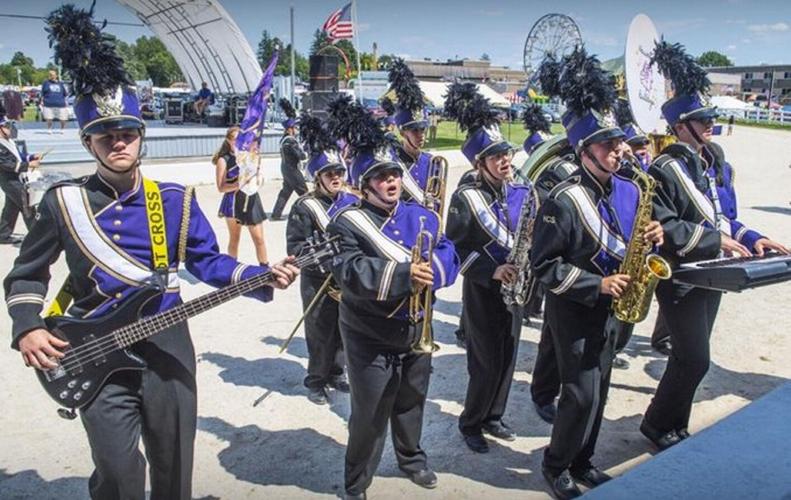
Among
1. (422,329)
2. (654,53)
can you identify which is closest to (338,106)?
(422,329)

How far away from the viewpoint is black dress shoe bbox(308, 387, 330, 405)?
16.9 feet

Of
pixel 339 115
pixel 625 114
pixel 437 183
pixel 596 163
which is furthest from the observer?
pixel 625 114

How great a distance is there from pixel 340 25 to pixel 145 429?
24.2m

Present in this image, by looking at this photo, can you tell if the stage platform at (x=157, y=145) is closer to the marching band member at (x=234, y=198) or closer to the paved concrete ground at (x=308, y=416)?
the marching band member at (x=234, y=198)

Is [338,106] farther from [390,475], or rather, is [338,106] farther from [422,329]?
[390,475]

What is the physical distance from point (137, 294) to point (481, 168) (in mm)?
2521

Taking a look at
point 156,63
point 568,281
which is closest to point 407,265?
point 568,281

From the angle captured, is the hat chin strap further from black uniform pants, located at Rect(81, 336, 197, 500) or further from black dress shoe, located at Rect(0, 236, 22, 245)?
black dress shoe, located at Rect(0, 236, 22, 245)

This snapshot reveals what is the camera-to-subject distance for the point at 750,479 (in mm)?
1809

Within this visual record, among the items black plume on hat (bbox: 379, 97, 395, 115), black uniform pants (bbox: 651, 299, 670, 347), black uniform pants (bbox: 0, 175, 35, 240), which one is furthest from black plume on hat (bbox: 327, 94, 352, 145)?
black uniform pants (bbox: 0, 175, 35, 240)

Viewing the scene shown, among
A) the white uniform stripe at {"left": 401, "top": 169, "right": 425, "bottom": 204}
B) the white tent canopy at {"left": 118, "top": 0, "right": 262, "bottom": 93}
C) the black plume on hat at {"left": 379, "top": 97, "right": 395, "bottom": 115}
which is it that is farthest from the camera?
the white tent canopy at {"left": 118, "top": 0, "right": 262, "bottom": 93}

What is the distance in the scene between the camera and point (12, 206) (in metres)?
10.4

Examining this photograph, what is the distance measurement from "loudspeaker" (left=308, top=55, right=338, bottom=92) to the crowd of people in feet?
41.5

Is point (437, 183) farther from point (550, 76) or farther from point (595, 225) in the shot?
point (595, 225)
